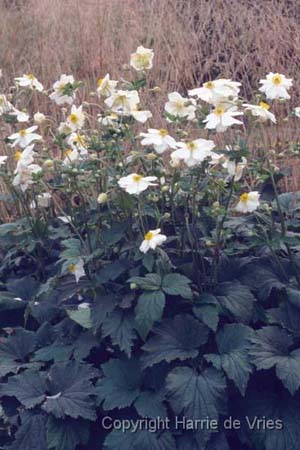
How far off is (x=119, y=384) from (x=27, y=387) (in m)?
0.26

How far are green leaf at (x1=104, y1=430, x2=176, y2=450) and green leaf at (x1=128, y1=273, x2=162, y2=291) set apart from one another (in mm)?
377

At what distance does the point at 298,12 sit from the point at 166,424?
11.8 feet

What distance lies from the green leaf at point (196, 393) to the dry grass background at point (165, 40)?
Answer: 7.25ft

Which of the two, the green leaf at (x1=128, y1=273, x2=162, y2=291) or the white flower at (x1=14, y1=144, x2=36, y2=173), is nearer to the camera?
the green leaf at (x1=128, y1=273, x2=162, y2=291)

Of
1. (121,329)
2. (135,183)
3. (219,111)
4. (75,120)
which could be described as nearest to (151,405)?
(121,329)

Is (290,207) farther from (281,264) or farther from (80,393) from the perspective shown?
(80,393)

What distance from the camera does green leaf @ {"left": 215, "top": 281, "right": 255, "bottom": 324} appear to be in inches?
80.0

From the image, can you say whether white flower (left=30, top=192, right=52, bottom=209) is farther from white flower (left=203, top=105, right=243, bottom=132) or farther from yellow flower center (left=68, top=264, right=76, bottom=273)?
white flower (left=203, top=105, right=243, bottom=132)

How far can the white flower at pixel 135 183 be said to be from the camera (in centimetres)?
197

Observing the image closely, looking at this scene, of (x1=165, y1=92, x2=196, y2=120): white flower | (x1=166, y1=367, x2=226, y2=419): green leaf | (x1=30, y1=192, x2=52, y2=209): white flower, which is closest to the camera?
(x1=166, y1=367, x2=226, y2=419): green leaf

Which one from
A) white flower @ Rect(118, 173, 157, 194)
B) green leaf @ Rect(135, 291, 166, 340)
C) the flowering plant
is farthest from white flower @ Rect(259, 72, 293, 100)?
green leaf @ Rect(135, 291, 166, 340)

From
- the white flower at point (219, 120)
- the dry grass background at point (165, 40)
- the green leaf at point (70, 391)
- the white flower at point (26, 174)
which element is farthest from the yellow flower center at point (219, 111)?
the dry grass background at point (165, 40)

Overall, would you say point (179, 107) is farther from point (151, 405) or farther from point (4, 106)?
point (151, 405)

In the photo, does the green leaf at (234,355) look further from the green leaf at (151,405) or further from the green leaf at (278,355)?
the green leaf at (151,405)
